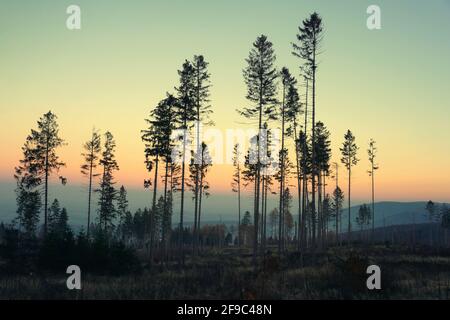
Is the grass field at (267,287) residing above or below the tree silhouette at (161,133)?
below

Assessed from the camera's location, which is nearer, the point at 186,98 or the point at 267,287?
the point at 267,287

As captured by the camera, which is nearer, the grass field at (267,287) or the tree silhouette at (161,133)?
the grass field at (267,287)

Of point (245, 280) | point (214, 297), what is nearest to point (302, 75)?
point (245, 280)

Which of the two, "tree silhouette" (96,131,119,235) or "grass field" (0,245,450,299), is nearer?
"grass field" (0,245,450,299)

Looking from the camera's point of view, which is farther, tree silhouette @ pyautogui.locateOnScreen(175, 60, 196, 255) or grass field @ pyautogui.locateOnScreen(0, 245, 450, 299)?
tree silhouette @ pyautogui.locateOnScreen(175, 60, 196, 255)

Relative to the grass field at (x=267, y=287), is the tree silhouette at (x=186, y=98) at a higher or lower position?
higher

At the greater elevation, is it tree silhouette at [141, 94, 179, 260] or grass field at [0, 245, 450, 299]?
tree silhouette at [141, 94, 179, 260]

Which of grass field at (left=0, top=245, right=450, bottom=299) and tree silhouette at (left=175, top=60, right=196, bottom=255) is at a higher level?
tree silhouette at (left=175, top=60, right=196, bottom=255)

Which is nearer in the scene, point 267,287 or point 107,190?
point 267,287

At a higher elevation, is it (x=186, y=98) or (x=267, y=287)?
(x=186, y=98)

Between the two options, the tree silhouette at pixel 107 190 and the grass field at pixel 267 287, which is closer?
the grass field at pixel 267 287

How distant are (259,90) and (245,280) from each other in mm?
18129

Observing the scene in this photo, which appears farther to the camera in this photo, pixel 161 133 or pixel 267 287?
pixel 161 133
